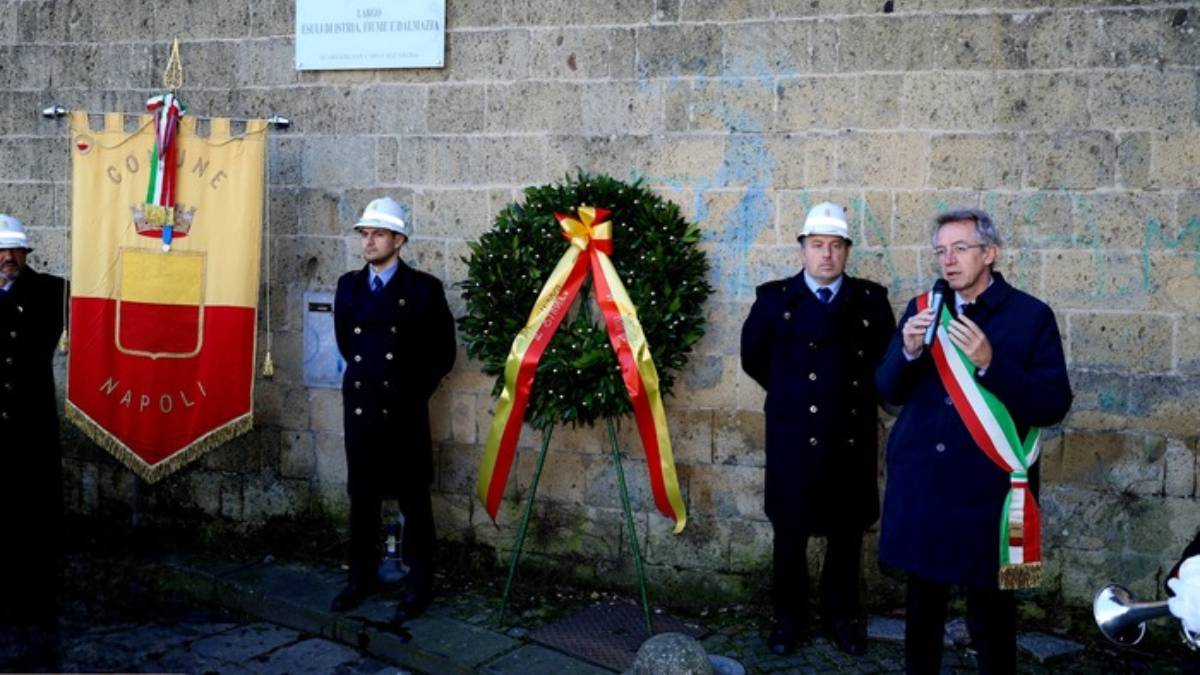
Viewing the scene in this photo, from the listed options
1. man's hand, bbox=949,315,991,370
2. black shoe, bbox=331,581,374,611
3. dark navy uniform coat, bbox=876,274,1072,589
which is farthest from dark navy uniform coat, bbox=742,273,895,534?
black shoe, bbox=331,581,374,611

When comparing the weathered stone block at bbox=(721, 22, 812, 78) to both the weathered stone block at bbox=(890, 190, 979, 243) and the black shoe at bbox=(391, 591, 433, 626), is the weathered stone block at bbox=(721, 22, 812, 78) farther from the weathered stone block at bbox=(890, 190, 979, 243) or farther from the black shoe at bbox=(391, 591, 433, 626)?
the black shoe at bbox=(391, 591, 433, 626)

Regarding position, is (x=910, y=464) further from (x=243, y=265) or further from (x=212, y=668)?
(x=243, y=265)

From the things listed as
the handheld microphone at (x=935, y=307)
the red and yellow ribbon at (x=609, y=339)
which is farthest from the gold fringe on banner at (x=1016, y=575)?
the red and yellow ribbon at (x=609, y=339)

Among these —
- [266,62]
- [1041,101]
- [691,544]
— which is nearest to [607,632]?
[691,544]

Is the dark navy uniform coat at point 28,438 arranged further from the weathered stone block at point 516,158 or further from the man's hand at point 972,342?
the man's hand at point 972,342

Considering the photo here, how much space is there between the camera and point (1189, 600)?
9.25 feet

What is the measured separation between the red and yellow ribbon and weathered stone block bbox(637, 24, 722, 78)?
965 mm

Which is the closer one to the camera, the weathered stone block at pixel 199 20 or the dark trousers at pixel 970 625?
the dark trousers at pixel 970 625

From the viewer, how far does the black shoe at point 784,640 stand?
588 centimetres

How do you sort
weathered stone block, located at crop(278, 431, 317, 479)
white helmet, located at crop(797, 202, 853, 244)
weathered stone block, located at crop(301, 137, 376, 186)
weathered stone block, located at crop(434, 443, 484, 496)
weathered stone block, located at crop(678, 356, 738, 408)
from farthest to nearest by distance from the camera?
weathered stone block, located at crop(278, 431, 317, 479) → weathered stone block, located at crop(301, 137, 376, 186) → weathered stone block, located at crop(434, 443, 484, 496) → weathered stone block, located at crop(678, 356, 738, 408) → white helmet, located at crop(797, 202, 853, 244)

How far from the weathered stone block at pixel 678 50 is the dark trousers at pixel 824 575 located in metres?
2.46

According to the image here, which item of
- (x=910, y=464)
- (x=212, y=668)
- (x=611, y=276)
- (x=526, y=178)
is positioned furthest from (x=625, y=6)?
(x=212, y=668)

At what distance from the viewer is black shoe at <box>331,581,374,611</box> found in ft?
21.4

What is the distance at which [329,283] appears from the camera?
7.55m
